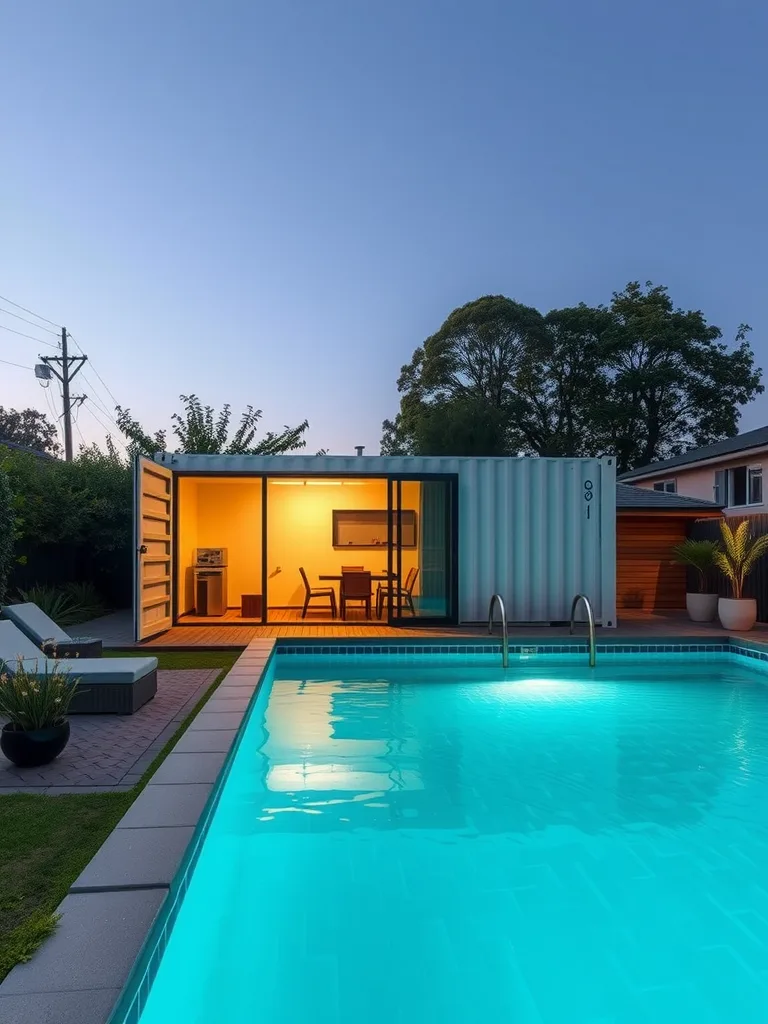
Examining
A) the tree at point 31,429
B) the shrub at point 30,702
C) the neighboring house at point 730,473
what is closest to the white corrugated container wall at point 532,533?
the shrub at point 30,702

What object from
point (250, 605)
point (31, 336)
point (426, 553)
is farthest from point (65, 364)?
point (426, 553)

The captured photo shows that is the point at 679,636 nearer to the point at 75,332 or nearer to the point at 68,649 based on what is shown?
the point at 68,649

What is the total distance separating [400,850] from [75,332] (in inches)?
895

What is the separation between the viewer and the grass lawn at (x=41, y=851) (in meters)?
1.94

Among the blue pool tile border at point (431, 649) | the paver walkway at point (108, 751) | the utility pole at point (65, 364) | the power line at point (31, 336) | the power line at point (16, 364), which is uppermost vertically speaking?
the power line at point (31, 336)

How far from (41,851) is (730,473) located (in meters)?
17.3

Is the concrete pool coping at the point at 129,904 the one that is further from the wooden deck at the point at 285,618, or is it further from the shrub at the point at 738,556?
the shrub at the point at 738,556

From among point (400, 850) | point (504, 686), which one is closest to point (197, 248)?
point (504, 686)

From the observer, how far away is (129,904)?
2029mm

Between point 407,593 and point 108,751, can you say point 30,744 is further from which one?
point 407,593

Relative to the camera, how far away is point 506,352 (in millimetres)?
27297

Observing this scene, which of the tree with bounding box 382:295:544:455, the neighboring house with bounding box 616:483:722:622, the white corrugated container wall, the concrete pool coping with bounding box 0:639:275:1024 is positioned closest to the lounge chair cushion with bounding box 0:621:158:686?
the concrete pool coping with bounding box 0:639:275:1024

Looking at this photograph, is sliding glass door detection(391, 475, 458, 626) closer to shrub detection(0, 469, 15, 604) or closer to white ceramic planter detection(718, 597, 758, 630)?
white ceramic planter detection(718, 597, 758, 630)

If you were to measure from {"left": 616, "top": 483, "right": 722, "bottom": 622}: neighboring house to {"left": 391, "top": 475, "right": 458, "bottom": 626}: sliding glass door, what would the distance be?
13.3 feet
